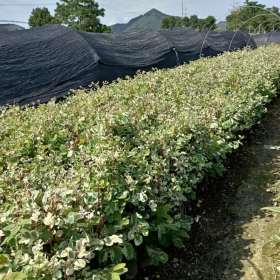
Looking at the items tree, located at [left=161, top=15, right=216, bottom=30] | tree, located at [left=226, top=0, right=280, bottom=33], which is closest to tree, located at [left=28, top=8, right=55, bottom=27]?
tree, located at [left=226, top=0, right=280, bottom=33]

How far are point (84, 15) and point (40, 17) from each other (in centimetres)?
835

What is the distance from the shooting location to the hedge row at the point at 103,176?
2039mm

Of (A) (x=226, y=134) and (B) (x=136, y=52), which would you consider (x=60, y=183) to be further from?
(B) (x=136, y=52)

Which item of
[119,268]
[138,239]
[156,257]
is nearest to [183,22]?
[156,257]

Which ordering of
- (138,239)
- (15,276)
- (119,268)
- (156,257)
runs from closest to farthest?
(15,276) < (119,268) < (138,239) < (156,257)

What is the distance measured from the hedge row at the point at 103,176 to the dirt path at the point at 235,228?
0.23 metres

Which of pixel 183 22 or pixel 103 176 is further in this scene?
pixel 183 22

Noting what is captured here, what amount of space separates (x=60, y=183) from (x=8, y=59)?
6.53 meters

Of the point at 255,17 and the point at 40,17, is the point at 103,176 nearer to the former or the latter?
the point at 255,17

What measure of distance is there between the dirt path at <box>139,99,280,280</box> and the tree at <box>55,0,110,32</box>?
35375 millimetres

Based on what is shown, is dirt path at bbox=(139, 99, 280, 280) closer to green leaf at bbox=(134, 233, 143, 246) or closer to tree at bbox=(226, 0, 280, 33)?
green leaf at bbox=(134, 233, 143, 246)

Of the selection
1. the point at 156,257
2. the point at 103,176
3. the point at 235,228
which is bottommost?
the point at 235,228

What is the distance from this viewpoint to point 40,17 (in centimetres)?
4472

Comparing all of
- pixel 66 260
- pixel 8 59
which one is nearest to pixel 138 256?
pixel 66 260
